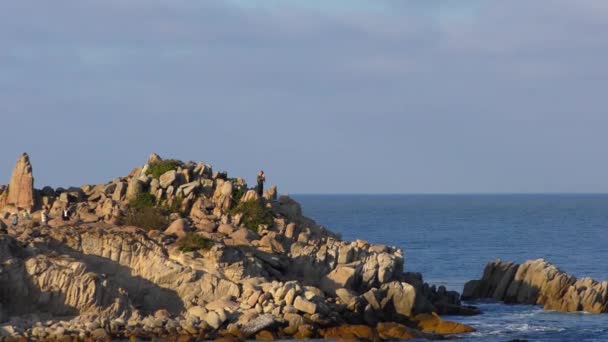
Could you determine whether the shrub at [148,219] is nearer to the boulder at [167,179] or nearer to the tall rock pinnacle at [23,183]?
the boulder at [167,179]

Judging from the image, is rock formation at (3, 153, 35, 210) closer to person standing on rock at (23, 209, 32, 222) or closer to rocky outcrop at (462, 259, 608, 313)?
person standing on rock at (23, 209, 32, 222)

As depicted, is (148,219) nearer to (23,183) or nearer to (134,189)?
(134,189)

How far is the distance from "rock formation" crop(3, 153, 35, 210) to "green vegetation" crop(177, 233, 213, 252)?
11.2 m

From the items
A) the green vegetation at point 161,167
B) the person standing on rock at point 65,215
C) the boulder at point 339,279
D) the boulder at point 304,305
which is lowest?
the boulder at point 304,305

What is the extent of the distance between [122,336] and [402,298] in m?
14.7

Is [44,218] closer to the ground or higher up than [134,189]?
closer to the ground

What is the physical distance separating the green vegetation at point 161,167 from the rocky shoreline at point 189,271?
0.43 feet

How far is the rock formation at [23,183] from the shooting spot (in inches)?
2697

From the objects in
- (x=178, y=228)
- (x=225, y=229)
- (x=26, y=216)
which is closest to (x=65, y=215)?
(x=26, y=216)

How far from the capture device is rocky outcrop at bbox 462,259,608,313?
68875mm

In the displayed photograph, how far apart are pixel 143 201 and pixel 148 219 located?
3.43 m

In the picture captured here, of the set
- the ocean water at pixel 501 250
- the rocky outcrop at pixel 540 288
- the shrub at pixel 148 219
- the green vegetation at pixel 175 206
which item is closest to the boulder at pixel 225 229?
the shrub at pixel 148 219

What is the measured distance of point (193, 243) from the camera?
61656 mm

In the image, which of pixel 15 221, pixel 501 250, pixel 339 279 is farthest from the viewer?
pixel 501 250
